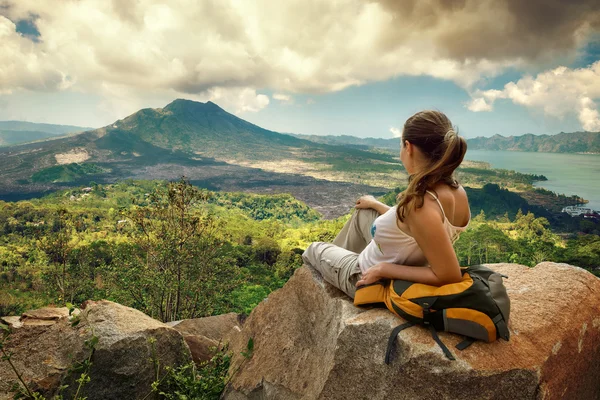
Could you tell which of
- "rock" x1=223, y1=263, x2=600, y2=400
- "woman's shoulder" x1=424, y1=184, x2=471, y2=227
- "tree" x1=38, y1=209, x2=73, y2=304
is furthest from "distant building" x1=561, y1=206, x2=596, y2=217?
"woman's shoulder" x1=424, y1=184, x2=471, y2=227

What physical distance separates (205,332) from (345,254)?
4.51 metres

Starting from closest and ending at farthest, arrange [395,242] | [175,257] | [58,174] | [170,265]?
[395,242] → [175,257] → [170,265] → [58,174]

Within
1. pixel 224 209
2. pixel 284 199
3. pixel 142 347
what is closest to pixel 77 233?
pixel 224 209

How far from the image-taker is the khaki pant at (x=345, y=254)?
3744mm

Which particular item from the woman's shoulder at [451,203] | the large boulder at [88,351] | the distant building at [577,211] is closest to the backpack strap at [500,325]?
the woman's shoulder at [451,203]

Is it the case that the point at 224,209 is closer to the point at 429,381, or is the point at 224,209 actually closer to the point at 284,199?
the point at 284,199

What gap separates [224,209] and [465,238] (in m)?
101

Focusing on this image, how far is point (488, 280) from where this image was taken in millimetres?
2928

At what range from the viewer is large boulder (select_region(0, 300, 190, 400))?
386cm

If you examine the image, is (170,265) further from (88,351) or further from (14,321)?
(88,351)

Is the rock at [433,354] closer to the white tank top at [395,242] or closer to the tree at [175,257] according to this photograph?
the white tank top at [395,242]

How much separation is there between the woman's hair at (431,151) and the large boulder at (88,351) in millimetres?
3139

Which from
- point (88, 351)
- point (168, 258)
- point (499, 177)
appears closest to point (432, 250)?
point (88, 351)

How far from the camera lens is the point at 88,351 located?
158 inches
